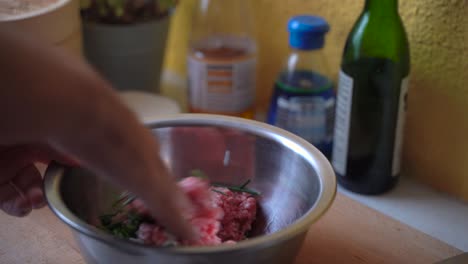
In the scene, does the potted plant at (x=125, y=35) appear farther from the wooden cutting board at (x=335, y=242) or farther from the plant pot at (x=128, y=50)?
the wooden cutting board at (x=335, y=242)

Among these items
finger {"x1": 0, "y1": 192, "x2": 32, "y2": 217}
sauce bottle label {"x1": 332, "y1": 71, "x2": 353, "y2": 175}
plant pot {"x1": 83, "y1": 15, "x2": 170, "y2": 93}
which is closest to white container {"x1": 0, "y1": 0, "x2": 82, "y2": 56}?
plant pot {"x1": 83, "y1": 15, "x2": 170, "y2": 93}

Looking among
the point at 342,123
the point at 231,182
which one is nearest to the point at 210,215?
the point at 231,182

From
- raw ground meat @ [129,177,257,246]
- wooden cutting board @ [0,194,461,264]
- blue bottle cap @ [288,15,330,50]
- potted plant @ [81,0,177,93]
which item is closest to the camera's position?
raw ground meat @ [129,177,257,246]

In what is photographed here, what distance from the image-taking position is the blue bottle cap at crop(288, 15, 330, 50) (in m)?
0.72

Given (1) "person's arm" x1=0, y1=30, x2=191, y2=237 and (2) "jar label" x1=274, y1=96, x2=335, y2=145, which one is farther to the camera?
(2) "jar label" x1=274, y1=96, x2=335, y2=145

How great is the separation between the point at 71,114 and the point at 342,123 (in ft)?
1.34

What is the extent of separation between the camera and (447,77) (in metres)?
0.69

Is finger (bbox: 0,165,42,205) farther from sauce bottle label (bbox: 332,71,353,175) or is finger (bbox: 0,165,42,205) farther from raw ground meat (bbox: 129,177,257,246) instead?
sauce bottle label (bbox: 332,71,353,175)

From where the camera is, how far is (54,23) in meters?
0.73

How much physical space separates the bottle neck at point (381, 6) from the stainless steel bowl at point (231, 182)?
175 mm

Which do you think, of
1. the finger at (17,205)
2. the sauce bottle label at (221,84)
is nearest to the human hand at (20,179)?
the finger at (17,205)

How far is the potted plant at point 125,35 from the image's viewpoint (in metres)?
0.85

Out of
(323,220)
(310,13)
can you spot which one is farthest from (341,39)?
(323,220)

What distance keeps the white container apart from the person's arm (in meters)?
0.32
